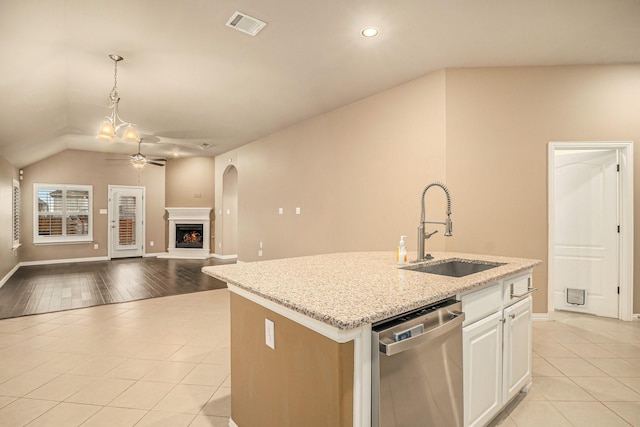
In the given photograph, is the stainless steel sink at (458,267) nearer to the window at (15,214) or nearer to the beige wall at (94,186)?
→ the window at (15,214)

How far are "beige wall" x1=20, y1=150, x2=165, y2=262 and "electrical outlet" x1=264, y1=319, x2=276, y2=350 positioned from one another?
919 cm

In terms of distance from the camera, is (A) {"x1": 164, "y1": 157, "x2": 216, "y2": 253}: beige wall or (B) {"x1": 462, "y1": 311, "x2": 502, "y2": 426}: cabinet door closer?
(B) {"x1": 462, "y1": 311, "x2": 502, "y2": 426}: cabinet door

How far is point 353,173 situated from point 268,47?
220 centimetres

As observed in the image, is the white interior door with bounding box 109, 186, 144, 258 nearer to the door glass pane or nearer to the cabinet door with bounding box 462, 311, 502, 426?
the door glass pane

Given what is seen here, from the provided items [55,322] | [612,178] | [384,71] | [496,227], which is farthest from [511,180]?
[55,322]

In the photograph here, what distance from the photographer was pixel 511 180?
381 centimetres

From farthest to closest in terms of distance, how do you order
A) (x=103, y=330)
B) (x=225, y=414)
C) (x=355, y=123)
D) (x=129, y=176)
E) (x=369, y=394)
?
(x=129, y=176) < (x=355, y=123) < (x=103, y=330) < (x=225, y=414) < (x=369, y=394)

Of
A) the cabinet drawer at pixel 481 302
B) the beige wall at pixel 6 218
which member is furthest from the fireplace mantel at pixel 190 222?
the cabinet drawer at pixel 481 302

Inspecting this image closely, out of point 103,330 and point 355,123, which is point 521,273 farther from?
point 103,330

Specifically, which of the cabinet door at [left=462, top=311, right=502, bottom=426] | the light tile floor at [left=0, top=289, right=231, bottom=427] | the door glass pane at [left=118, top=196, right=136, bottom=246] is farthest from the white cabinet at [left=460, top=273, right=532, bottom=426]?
the door glass pane at [left=118, top=196, right=136, bottom=246]

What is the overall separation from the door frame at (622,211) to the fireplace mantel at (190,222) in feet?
26.6

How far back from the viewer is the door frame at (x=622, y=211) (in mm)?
3766

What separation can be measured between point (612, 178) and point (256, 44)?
429cm

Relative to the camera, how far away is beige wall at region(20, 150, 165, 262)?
796cm
